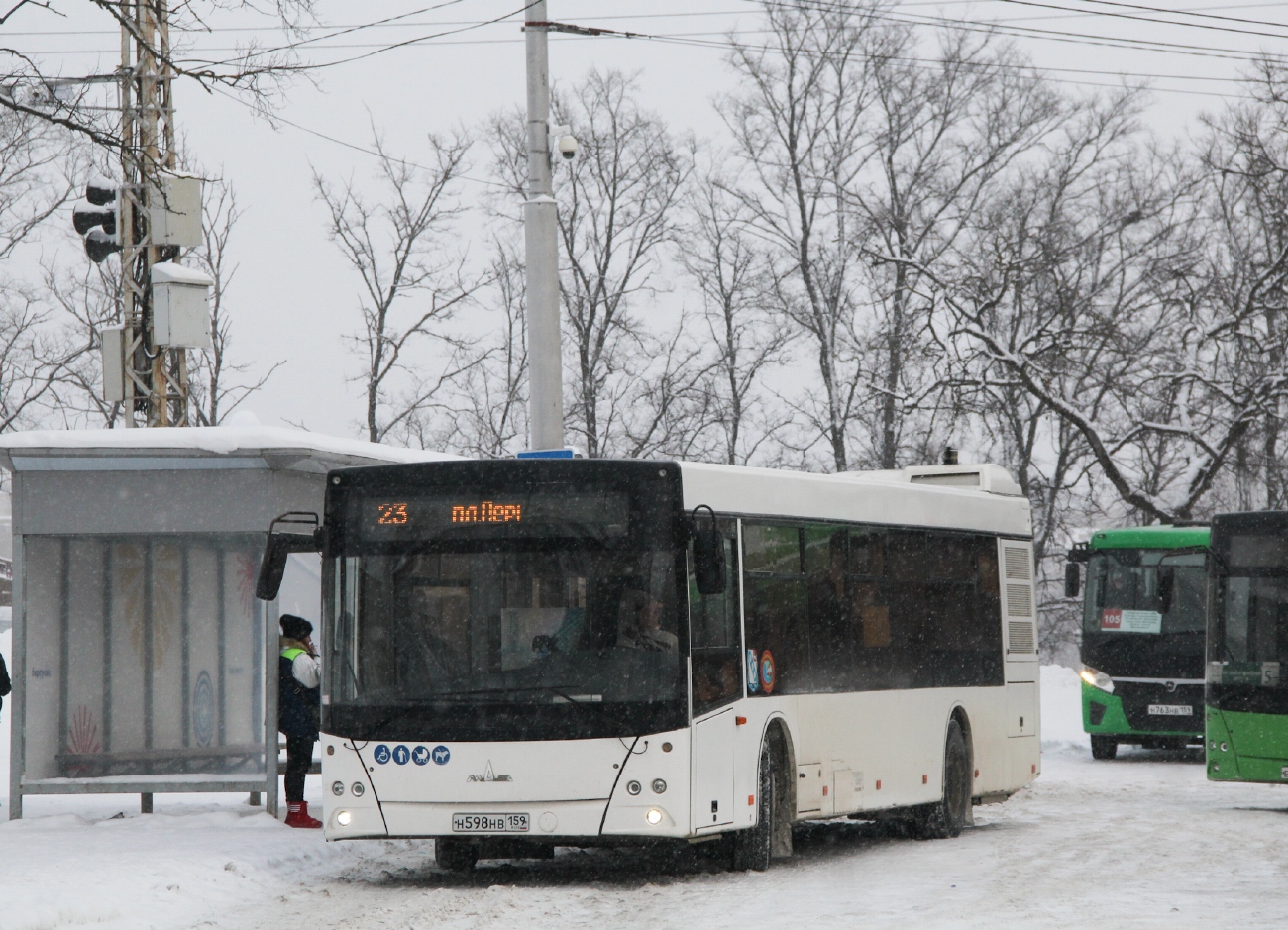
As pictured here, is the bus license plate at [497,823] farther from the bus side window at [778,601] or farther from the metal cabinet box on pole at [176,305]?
the metal cabinet box on pole at [176,305]

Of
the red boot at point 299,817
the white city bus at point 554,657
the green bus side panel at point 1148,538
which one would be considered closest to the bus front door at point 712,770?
the white city bus at point 554,657

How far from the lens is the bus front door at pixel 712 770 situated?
37.2 feet

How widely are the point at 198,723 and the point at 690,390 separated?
83.3 ft

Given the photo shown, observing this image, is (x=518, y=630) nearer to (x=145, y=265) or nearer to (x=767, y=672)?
(x=767, y=672)

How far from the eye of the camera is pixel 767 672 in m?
12.6

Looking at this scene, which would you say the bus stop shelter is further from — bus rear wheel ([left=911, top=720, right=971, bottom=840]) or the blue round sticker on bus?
bus rear wheel ([left=911, top=720, right=971, bottom=840])

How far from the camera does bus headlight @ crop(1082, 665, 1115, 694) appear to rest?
2525 cm

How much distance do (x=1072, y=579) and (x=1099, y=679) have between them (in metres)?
1.98

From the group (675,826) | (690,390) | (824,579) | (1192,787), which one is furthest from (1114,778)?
(690,390)

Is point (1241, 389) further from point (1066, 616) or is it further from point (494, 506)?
point (494, 506)

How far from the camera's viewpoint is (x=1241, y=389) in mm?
31641


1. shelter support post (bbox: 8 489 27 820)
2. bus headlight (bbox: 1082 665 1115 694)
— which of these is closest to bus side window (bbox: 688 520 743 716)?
shelter support post (bbox: 8 489 27 820)

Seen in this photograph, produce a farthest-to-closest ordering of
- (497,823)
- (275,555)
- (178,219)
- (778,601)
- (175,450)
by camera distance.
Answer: (178,219)
(175,450)
(778,601)
(275,555)
(497,823)

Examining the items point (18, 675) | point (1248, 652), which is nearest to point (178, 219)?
point (18, 675)
